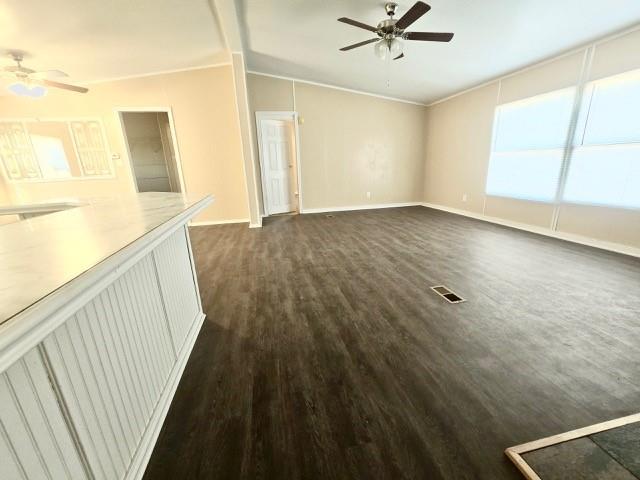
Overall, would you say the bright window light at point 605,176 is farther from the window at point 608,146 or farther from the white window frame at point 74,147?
the white window frame at point 74,147

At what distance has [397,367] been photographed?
5.27 feet

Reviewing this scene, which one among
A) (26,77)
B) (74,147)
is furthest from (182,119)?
(74,147)

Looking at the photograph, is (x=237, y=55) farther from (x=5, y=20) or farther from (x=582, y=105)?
(x=582, y=105)

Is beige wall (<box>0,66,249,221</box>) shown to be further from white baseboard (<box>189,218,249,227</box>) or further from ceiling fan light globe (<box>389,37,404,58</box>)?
ceiling fan light globe (<box>389,37,404,58</box>)

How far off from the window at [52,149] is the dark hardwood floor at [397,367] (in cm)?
406

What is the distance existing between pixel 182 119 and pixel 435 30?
176 inches

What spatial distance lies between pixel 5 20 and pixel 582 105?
7031mm

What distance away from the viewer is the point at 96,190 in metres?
5.26

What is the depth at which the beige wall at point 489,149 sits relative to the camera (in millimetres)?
3326

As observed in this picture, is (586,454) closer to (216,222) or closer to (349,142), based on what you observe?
(216,222)

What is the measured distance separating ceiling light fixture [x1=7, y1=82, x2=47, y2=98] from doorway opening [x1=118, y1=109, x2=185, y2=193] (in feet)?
9.88

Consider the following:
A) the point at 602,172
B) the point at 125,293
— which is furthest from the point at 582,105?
the point at 125,293

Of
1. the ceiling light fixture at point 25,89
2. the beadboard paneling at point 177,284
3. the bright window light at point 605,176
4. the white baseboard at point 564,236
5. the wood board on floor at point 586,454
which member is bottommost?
the wood board on floor at point 586,454

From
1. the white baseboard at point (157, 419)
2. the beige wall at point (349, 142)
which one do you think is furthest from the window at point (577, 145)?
the white baseboard at point (157, 419)
